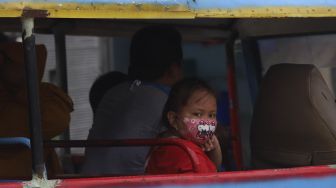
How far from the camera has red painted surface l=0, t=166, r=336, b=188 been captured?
214 centimetres

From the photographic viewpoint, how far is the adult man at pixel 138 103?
3.01 meters

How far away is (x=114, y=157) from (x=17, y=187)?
990 mm

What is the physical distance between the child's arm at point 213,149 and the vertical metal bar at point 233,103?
1.32m

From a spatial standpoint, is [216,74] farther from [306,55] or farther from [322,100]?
[322,100]

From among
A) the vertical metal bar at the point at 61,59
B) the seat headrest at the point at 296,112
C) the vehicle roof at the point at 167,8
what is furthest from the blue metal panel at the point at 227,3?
the vertical metal bar at the point at 61,59

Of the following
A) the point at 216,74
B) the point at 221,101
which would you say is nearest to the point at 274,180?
the point at 221,101

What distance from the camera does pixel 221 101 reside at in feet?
19.4

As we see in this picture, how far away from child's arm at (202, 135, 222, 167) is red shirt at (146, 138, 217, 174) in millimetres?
135

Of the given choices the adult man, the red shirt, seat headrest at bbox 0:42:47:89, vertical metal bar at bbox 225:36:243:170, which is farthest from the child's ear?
vertical metal bar at bbox 225:36:243:170

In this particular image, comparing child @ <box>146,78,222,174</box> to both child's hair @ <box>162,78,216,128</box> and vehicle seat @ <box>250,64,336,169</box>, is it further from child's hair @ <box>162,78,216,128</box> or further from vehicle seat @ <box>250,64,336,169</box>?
vehicle seat @ <box>250,64,336,169</box>

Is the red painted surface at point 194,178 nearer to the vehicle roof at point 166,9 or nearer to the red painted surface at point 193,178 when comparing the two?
the red painted surface at point 193,178

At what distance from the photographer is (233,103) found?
4.36 metres

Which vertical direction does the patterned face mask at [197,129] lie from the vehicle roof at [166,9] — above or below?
below

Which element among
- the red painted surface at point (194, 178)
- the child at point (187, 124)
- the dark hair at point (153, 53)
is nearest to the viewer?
the red painted surface at point (194, 178)
